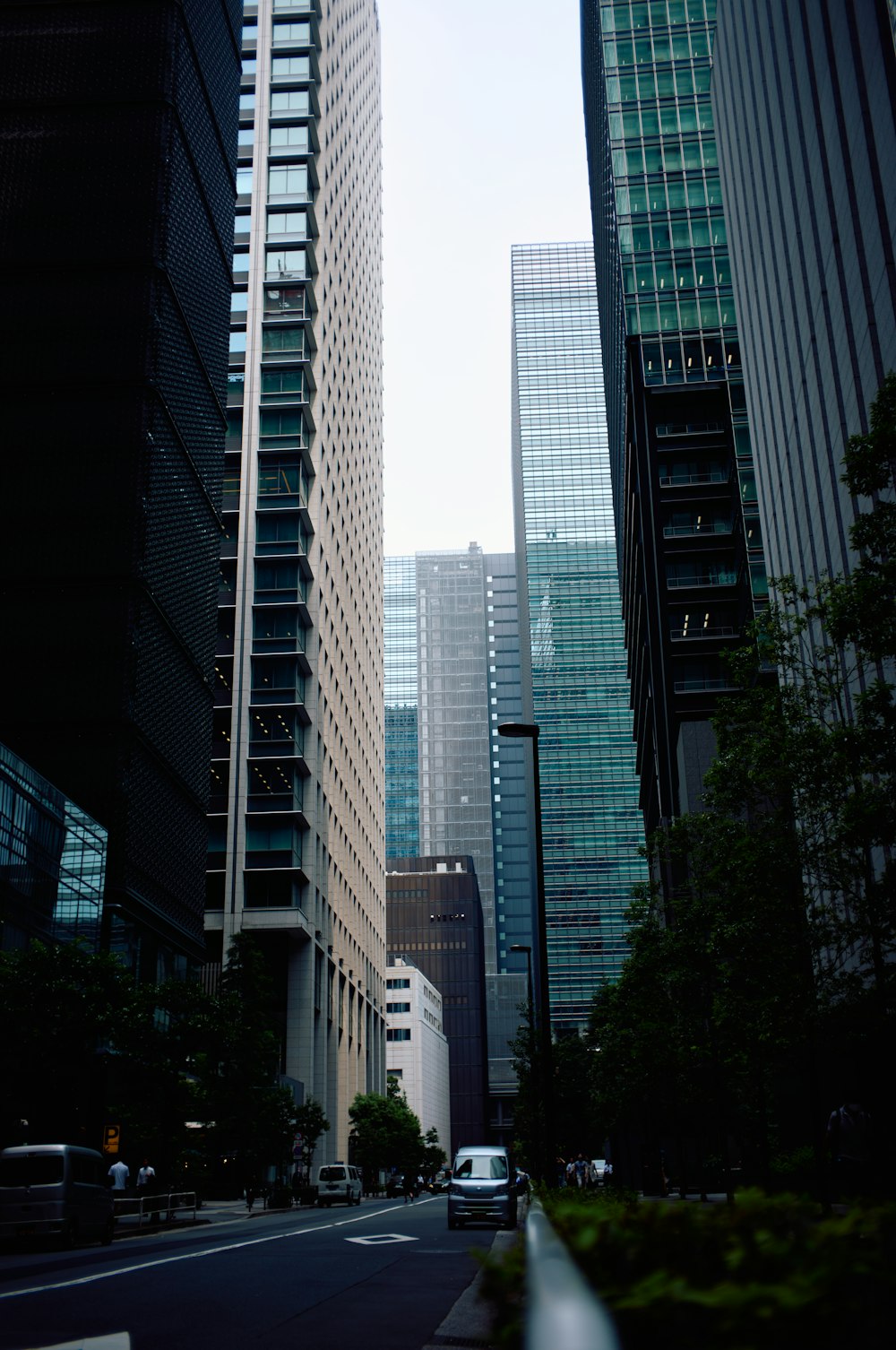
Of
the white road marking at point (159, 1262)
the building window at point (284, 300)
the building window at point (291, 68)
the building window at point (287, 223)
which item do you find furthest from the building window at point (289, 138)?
the white road marking at point (159, 1262)

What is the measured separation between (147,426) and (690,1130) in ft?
131

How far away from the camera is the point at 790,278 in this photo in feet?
148

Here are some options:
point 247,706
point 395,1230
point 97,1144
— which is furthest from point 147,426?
point 395,1230

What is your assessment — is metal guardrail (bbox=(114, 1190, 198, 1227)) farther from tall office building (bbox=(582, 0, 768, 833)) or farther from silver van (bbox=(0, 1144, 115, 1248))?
tall office building (bbox=(582, 0, 768, 833))

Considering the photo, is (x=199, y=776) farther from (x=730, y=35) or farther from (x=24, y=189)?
(x=730, y=35)

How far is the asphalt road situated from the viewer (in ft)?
33.3

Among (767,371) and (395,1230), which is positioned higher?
(767,371)

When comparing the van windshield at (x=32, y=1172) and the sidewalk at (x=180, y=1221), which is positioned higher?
the van windshield at (x=32, y=1172)

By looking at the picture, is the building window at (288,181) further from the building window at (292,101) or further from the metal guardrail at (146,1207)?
the metal guardrail at (146,1207)

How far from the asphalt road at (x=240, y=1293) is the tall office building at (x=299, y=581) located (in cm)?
5407

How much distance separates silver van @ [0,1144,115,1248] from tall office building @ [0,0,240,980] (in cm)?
2750

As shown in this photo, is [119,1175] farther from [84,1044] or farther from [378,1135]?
[378,1135]

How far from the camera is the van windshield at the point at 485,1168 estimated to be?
3003cm

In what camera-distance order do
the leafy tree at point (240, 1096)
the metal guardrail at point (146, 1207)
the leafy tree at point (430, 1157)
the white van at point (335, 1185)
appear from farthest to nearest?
the leafy tree at point (430, 1157), the white van at point (335, 1185), the leafy tree at point (240, 1096), the metal guardrail at point (146, 1207)
